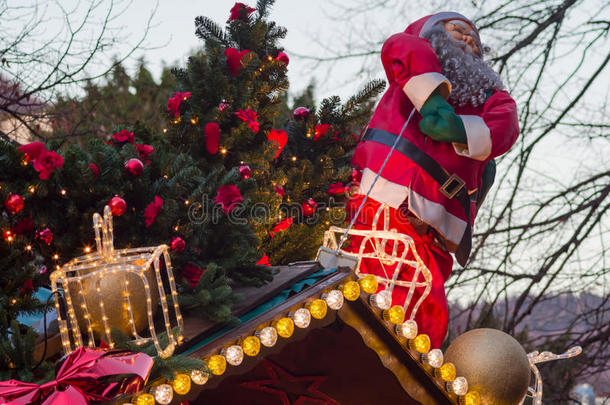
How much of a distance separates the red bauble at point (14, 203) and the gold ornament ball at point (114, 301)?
0.86 ft

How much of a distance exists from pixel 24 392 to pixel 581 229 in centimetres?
330

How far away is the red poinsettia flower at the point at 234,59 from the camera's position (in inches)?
83.0

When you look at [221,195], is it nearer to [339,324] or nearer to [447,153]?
[339,324]

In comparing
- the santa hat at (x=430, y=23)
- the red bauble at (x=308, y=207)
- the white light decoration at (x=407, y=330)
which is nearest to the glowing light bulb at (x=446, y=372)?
the white light decoration at (x=407, y=330)

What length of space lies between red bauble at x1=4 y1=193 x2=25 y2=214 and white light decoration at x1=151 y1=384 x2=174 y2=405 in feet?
2.17

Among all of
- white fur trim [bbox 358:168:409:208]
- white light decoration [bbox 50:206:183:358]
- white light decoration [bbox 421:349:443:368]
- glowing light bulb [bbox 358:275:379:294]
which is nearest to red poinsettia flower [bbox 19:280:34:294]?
white light decoration [bbox 50:206:183:358]

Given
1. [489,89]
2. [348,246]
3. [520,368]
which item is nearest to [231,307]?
[520,368]

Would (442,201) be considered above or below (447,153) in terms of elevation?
below

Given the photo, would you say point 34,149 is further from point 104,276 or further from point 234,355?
point 234,355

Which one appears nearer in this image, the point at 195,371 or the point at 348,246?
the point at 195,371

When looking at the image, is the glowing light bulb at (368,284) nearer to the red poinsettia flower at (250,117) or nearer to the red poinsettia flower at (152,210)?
the red poinsettia flower at (152,210)

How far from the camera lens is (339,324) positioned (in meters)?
1.29

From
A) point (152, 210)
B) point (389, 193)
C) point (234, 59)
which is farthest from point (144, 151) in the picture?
point (389, 193)

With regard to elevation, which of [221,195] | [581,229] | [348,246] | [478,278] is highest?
[221,195]
